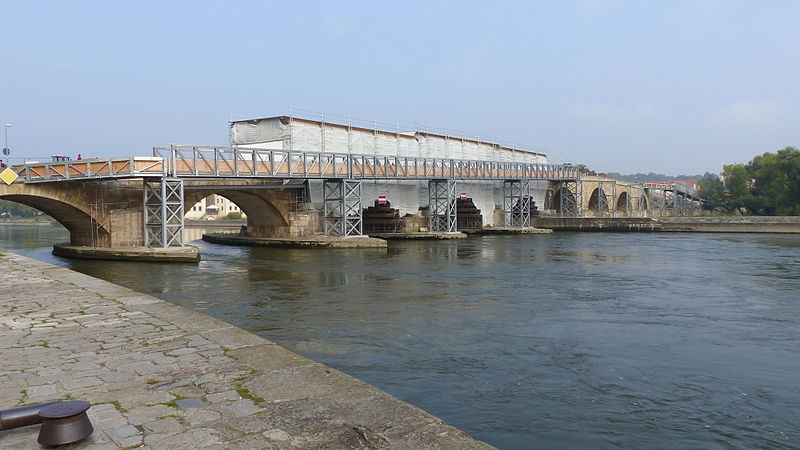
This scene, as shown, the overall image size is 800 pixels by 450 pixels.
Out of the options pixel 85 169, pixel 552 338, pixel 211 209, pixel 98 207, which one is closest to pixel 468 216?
pixel 98 207

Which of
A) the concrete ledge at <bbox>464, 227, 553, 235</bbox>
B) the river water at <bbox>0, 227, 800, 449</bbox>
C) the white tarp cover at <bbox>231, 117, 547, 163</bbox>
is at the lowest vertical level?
the river water at <bbox>0, 227, 800, 449</bbox>

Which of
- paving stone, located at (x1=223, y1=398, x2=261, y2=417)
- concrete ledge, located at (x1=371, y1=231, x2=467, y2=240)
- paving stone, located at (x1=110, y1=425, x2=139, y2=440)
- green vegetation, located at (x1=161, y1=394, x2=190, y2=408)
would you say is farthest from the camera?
concrete ledge, located at (x1=371, y1=231, x2=467, y2=240)

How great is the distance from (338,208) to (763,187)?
6433 cm

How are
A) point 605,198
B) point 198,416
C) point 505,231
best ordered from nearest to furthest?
point 198,416
point 505,231
point 605,198

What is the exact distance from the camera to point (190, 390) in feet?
22.1

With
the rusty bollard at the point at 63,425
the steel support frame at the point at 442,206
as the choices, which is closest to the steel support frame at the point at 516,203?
the steel support frame at the point at 442,206

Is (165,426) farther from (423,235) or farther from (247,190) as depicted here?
(423,235)

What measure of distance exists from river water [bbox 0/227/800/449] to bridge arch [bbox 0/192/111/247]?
18.2ft

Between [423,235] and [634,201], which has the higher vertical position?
[634,201]

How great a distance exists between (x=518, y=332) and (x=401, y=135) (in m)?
48.0

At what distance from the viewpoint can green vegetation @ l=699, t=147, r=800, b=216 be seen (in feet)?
241

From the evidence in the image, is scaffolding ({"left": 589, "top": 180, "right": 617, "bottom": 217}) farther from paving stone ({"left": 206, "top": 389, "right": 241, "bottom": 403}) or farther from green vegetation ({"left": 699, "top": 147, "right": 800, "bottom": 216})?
paving stone ({"left": 206, "top": 389, "right": 241, "bottom": 403})

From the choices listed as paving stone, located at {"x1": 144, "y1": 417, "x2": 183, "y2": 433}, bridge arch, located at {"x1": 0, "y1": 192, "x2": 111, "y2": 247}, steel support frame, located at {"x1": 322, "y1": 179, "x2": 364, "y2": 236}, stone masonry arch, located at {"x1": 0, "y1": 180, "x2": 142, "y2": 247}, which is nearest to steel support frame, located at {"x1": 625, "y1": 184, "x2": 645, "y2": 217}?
steel support frame, located at {"x1": 322, "y1": 179, "x2": 364, "y2": 236}

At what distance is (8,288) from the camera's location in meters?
15.2
